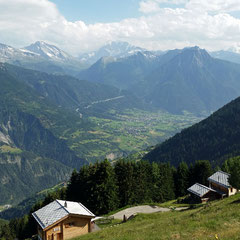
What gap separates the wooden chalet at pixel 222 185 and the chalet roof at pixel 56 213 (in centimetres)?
Answer: 5291

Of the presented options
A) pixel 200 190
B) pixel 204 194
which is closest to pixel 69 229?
pixel 204 194

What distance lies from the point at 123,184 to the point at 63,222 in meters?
51.5

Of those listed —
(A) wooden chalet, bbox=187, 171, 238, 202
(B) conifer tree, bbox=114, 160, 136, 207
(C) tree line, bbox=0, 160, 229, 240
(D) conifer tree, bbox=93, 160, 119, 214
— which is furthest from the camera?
(B) conifer tree, bbox=114, 160, 136, 207

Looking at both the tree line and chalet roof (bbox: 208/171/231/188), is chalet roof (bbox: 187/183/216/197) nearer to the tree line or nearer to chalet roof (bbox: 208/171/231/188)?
chalet roof (bbox: 208/171/231/188)

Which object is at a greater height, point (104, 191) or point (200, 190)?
point (104, 191)

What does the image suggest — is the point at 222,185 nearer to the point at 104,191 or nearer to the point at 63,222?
the point at 104,191

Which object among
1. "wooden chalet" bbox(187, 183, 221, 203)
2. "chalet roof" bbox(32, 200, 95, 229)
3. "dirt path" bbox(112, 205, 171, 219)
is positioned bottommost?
"dirt path" bbox(112, 205, 171, 219)

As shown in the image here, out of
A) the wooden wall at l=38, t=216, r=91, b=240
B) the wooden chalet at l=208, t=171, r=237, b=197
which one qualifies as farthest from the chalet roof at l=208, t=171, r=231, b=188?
the wooden wall at l=38, t=216, r=91, b=240

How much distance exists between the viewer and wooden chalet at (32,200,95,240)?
5209cm

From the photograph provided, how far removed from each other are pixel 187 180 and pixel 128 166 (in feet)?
110

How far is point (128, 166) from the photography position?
4136 inches

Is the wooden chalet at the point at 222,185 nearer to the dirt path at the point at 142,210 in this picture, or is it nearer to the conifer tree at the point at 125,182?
the dirt path at the point at 142,210

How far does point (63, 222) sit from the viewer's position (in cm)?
5275

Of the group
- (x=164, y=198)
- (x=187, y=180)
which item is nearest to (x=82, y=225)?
(x=164, y=198)
